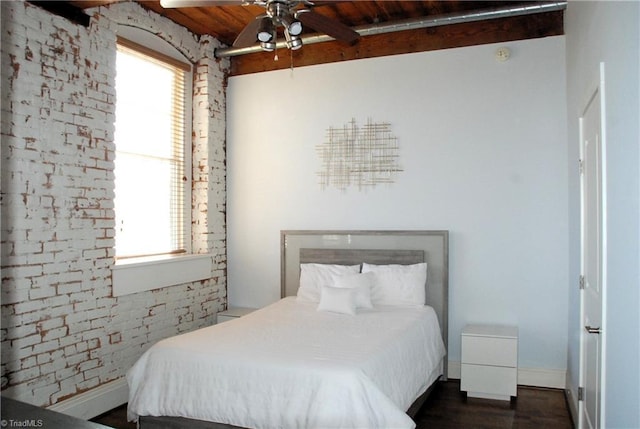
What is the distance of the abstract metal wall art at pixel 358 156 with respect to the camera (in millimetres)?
4699

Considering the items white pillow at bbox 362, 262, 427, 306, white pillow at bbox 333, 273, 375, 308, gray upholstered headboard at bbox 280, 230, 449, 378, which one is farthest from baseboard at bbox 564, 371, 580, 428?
A: white pillow at bbox 333, 273, 375, 308

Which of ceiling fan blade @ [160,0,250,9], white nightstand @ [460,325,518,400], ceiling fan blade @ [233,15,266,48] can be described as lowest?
white nightstand @ [460,325,518,400]

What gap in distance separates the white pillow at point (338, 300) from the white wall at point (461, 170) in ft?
2.93

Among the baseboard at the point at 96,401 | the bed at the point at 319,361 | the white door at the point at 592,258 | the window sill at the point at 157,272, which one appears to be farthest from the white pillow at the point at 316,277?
the white door at the point at 592,258

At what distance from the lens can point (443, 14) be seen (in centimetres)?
429

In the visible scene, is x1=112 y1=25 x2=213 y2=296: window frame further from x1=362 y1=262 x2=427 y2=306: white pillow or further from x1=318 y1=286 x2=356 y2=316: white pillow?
x1=362 y1=262 x2=427 y2=306: white pillow

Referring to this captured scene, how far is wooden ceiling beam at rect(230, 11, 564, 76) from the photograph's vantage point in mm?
4262

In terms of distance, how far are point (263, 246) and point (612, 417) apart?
3.69 metres

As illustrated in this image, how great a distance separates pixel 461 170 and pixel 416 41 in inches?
48.9

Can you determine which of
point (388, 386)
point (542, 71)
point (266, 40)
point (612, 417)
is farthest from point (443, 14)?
point (612, 417)

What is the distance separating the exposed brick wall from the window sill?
90 millimetres

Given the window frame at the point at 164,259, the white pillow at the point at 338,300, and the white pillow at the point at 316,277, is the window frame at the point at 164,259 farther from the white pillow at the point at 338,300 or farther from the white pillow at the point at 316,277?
the white pillow at the point at 338,300

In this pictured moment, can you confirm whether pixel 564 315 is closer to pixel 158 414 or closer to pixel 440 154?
pixel 440 154

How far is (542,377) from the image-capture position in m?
4.18
